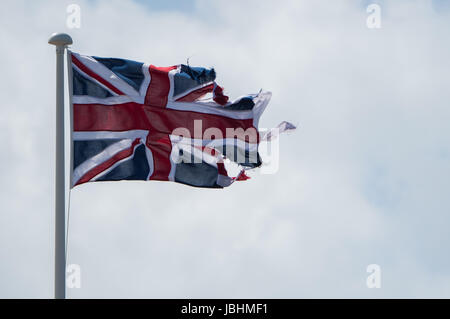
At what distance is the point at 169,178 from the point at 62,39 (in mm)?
3770

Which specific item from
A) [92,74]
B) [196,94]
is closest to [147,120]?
[196,94]

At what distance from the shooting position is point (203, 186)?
23250 mm

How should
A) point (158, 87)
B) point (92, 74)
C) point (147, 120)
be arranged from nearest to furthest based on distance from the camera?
point (92, 74) < point (147, 120) < point (158, 87)

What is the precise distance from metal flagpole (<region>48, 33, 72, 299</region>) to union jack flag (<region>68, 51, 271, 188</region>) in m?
1.30

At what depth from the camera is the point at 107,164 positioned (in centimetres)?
2166

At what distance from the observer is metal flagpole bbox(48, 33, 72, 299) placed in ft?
62.7

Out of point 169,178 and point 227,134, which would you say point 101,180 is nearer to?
point 169,178

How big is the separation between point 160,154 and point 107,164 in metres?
1.35

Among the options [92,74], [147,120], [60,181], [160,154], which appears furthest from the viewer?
[147,120]

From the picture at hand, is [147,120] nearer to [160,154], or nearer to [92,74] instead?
[160,154]

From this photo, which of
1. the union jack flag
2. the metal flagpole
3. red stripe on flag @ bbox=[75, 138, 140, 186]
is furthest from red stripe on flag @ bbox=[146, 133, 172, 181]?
the metal flagpole

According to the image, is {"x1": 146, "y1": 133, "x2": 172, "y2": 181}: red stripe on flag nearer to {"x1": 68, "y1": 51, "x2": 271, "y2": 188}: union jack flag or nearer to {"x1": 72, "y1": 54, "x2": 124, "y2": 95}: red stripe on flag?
{"x1": 68, "y1": 51, "x2": 271, "y2": 188}: union jack flag

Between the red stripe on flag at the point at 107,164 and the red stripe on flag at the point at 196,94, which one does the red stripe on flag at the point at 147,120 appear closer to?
the red stripe on flag at the point at 196,94
